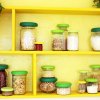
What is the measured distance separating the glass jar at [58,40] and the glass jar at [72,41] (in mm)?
36

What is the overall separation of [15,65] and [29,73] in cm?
10

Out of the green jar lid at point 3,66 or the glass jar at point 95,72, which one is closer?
the green jar lid at point 3,66

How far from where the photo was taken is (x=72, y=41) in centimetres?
152

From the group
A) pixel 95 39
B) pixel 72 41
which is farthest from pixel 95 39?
pixel 72 41

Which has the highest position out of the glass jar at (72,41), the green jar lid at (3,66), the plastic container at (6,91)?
the glass jar at (72,41)

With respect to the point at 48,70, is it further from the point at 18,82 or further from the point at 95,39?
the point at 95,39

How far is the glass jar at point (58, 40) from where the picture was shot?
1.50 metres

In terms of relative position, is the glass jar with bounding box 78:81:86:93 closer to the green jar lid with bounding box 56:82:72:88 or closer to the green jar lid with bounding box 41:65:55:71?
the green jar lid with bounding box 56:82:72:88

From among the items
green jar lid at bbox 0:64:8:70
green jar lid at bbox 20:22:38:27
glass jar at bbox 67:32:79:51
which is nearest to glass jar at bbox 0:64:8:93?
green jar lid at bbox 0:64:8:70

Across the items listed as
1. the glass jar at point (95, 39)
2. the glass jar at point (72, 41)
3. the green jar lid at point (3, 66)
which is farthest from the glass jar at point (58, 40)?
the green jar lid at point (3, 66)

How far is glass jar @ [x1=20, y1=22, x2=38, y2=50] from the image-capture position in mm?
1478

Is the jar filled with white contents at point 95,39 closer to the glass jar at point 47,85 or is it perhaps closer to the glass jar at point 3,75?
the glass jar at point 47,85

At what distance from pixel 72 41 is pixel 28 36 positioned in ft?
0.87

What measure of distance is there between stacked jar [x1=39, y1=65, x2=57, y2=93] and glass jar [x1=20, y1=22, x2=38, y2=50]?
0.52 feet
